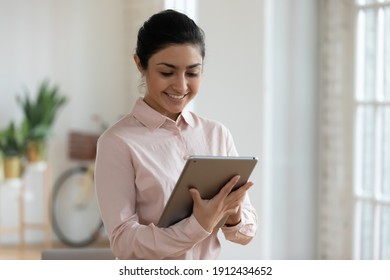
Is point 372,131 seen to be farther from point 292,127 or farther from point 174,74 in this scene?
point 174,74

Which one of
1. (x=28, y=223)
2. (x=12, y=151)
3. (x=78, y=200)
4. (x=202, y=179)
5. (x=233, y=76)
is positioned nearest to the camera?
(x=202, y=179)

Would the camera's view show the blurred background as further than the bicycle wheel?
No

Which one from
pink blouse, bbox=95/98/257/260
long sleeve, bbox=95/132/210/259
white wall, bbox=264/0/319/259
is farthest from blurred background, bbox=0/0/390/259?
long sleeve, bbox=95/132/210/259

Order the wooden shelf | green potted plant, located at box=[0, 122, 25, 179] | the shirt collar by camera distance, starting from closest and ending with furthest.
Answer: the shirt collar → green potted plant, located at box=[0, 122, 25, 179] → the wooden shelf

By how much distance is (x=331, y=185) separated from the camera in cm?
432

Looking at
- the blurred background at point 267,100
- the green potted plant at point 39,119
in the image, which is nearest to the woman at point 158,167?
the blurred background at point 267,100

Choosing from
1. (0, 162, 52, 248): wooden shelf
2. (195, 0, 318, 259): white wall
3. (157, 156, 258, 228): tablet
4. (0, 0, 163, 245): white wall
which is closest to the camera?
(157, 156, 258, 228): tablet

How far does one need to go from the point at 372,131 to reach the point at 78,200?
2695mm

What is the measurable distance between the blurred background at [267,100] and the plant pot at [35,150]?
0.04m

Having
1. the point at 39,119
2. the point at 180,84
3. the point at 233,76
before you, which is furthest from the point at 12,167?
the point at 180,84

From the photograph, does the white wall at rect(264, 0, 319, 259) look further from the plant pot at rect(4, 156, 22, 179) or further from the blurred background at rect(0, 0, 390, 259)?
the plant pot at rect(4, 156, 22, 179)

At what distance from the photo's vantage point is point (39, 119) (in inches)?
219

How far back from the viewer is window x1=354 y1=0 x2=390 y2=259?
13.0 feet

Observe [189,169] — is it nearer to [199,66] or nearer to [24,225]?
[199,66]
